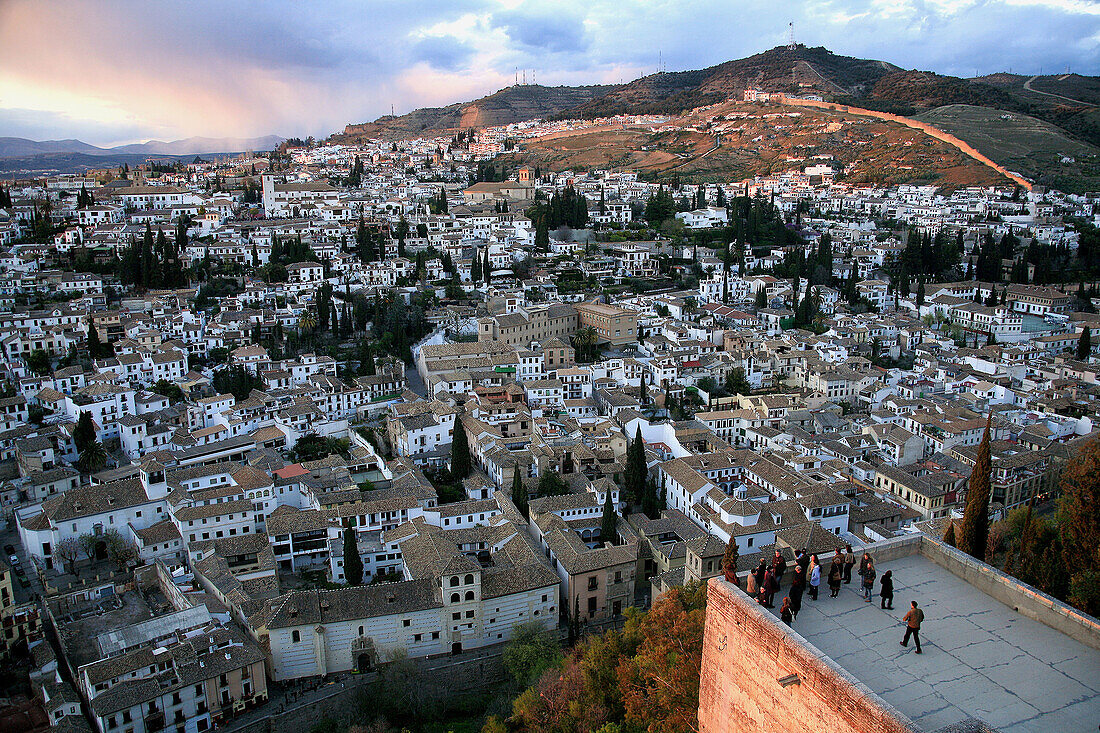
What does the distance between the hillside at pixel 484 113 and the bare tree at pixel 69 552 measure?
66.8 m

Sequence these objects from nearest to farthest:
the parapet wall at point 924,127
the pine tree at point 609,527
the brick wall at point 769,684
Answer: the brick wall at point 769,684 < the pine tree at point 609,527 < the parapet wall at point 924,127

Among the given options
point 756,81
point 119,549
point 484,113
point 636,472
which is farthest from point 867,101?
point 119,549

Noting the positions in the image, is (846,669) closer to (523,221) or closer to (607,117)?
(523,221)

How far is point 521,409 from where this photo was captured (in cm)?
1922

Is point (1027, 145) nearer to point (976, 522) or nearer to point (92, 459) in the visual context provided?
point (976, 522)

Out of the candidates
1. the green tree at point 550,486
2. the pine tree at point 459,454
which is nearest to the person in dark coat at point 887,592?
the green tree at point 550,486

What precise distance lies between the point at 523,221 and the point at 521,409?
1777 centimetres

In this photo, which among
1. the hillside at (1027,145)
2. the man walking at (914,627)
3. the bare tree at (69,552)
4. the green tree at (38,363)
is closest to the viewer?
the man walking at (914,627)

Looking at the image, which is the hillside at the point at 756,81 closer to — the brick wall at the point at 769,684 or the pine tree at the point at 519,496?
the pine tree at the point at 519,496

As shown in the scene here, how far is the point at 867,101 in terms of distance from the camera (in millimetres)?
58875

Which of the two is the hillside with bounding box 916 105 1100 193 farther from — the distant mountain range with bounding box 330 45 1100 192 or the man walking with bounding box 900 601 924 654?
the man walking with bounding box 900 601 924 654

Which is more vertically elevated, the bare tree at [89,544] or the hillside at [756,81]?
the hillside at [756,81]

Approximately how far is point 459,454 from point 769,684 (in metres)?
13.9

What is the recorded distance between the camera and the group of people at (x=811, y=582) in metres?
3.49
